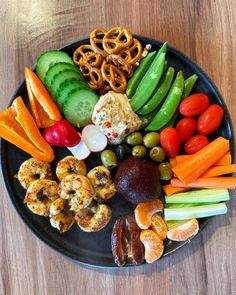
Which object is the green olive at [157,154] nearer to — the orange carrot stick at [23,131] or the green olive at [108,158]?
the green olive at [108,158]

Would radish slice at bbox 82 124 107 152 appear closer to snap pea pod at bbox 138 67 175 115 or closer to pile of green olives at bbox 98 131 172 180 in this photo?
pile of green olives at bbox 98 131 172 180

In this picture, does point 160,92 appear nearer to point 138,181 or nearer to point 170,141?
point 170,141

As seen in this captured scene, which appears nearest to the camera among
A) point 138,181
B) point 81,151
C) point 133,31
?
point 138,181

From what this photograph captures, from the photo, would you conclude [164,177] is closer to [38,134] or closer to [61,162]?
[61,162]

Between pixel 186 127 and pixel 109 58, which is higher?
pixel 109 58

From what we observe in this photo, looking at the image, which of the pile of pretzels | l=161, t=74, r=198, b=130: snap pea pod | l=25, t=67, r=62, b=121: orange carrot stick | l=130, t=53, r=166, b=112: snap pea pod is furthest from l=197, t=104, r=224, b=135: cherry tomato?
l=25, t=67, r=62, b=121: orange carrot stick

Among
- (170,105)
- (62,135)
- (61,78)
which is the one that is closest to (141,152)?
(170,105)

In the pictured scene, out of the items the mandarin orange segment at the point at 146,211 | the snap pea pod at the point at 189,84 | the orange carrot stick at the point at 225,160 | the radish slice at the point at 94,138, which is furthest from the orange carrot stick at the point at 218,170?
the radish slice at the point at 94,138
